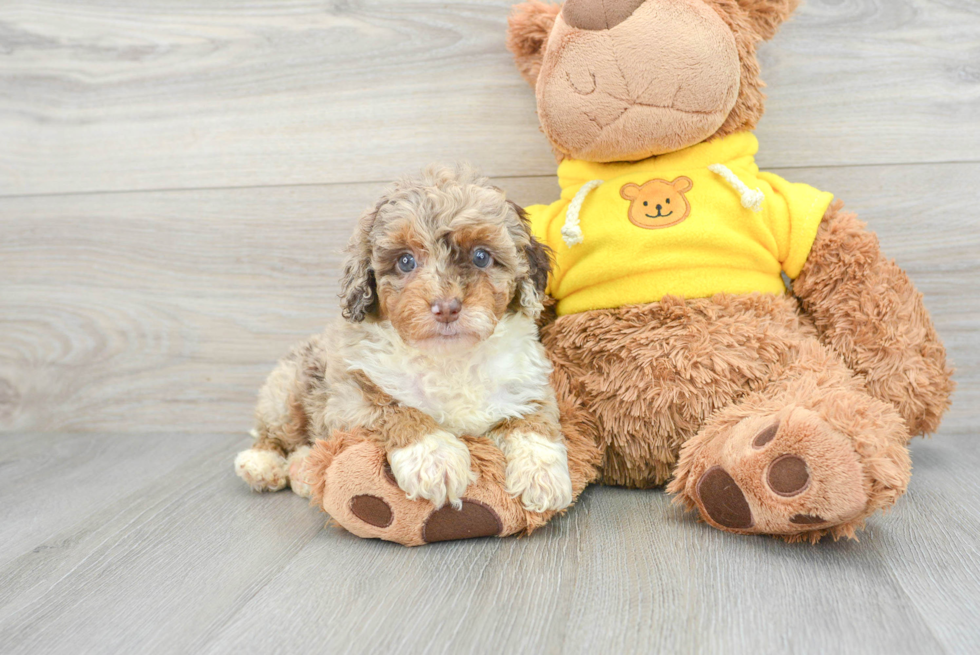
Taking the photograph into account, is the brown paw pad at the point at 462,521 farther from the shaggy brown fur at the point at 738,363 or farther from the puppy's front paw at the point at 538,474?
the shaggy brown fur at the point at 738,363

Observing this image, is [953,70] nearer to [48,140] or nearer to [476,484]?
[476,484]

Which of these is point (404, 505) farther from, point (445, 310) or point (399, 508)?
point (445, 310)

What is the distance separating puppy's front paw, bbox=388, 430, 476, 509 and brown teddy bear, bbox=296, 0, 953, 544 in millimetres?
33

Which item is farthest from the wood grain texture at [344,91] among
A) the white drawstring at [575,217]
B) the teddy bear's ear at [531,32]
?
the white drawstring at [575,217]

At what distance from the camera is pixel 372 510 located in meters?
1.28

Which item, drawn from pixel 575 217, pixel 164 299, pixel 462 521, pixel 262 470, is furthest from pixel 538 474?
pixel 164 299

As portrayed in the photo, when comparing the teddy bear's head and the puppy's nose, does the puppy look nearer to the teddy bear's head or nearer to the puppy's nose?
the puppy's nose

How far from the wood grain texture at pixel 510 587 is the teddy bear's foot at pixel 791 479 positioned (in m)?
0.06

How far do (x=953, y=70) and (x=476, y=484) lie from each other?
1529mm

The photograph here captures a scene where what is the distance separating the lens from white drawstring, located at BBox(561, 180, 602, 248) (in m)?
1.50

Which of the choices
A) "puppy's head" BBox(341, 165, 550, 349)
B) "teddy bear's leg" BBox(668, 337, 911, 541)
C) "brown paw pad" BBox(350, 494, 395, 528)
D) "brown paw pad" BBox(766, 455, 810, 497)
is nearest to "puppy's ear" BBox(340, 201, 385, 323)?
"puppy's head" BBox(341, 165, 550, 349)

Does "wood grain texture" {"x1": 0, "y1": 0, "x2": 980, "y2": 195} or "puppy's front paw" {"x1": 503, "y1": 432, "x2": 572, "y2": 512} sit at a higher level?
"wood grain texture" {"x1": 0, "y1": 0, "x2": 980, "y2": 195}

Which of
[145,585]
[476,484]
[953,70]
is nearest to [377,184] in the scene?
[476,484]

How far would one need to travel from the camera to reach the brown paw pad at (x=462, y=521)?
1265 mm
